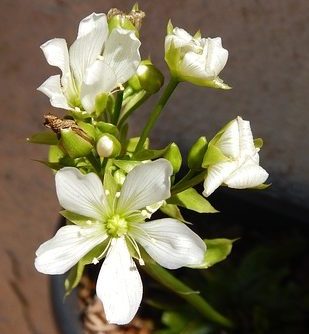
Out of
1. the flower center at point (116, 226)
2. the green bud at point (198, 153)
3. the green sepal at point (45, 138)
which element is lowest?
the flower center at point (116, 226)

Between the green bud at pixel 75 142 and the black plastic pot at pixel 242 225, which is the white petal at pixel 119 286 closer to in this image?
the green bud at pixel 75 142

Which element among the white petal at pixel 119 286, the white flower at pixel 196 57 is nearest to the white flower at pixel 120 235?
the white petal at pixel 119 286

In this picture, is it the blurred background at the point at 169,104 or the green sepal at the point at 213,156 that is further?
the blurred background at the point at 169,104

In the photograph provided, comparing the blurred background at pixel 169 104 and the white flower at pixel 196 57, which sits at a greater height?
the white flower at pixel 196 57

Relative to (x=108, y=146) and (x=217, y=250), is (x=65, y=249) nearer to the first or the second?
(x=108, y=146)

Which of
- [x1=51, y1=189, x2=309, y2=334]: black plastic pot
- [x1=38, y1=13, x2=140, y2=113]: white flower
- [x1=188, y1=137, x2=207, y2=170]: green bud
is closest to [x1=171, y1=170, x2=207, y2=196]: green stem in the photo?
[x1=188, y1=137, x2=207, y2=170]: green bud

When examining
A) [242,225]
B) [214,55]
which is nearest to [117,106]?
[214,55]

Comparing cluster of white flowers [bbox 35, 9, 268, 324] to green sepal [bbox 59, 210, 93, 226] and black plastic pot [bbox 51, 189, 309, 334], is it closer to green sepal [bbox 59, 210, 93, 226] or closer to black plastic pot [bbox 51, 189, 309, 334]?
green sepal [bbox 59, 210, 93, 226]

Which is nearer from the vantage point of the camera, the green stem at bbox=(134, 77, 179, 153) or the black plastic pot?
the green stem at bbox=(134, 77, 179, 153)
